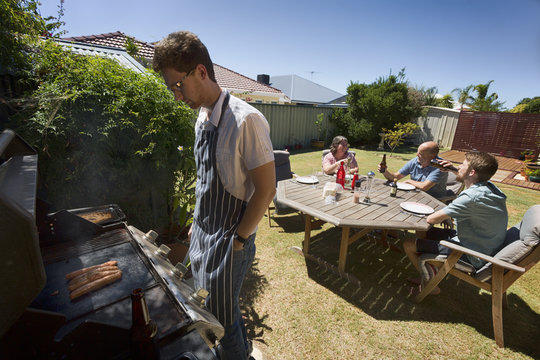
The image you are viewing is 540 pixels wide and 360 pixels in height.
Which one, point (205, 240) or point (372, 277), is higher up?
point (205, 240)

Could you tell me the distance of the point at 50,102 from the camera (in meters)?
2.20

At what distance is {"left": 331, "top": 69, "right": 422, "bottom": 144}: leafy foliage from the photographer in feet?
46.4

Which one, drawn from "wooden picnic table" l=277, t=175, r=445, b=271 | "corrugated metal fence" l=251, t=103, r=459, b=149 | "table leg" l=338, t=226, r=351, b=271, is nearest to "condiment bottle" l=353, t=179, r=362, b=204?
"wooden picnic table" l=277, t=175, r=445, b=271

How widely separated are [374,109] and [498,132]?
6719 millimetres

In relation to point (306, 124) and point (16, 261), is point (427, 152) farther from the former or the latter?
point (306, 124)

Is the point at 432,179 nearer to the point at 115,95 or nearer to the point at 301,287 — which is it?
the point at 301,287

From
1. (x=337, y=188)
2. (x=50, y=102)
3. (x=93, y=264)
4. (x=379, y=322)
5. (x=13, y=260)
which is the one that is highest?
(x=50, y=102)

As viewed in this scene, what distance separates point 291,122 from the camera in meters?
13.0

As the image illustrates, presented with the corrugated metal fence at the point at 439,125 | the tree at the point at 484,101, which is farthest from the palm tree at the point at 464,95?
the corrugated metal fence at the point at 439,125

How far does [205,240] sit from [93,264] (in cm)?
62

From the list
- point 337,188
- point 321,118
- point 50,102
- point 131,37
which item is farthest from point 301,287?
point 321,118

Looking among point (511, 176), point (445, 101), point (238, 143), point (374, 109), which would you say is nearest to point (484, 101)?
point (445, 101)

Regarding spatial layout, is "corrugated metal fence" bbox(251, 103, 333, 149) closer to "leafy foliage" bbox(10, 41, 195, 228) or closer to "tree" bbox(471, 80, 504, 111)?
"leafy foliage" bbox(10, 41, 195, 228)

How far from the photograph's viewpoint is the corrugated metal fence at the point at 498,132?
12.1 metres
